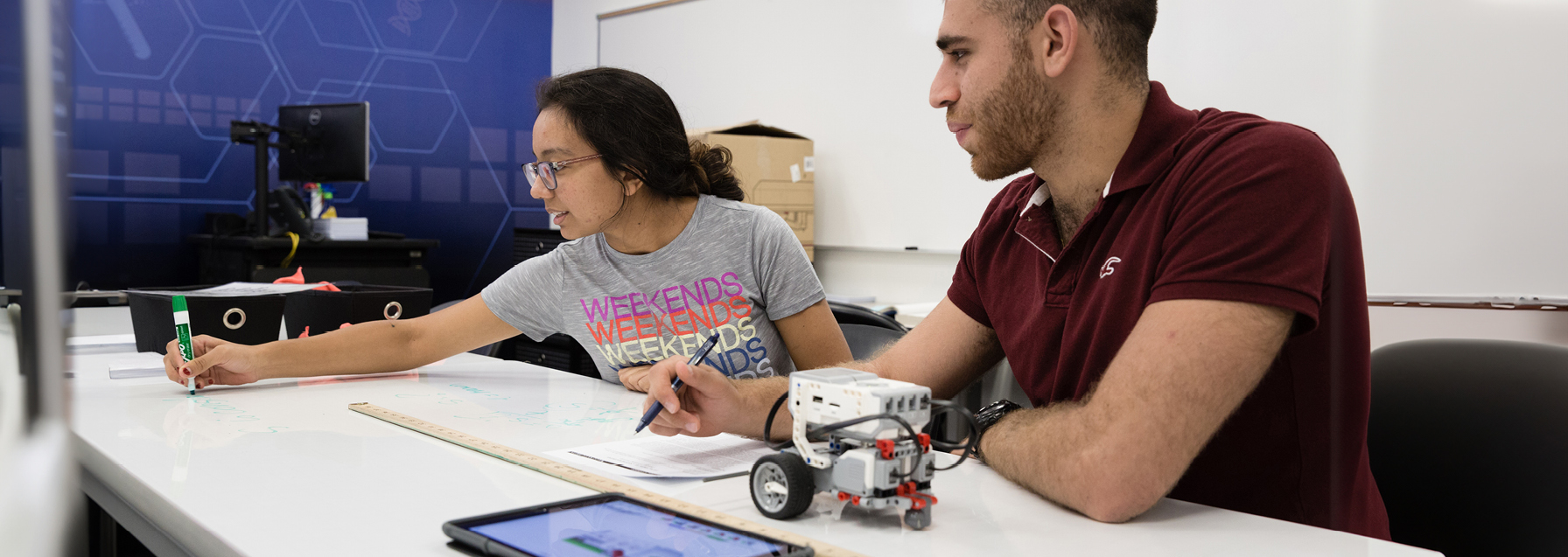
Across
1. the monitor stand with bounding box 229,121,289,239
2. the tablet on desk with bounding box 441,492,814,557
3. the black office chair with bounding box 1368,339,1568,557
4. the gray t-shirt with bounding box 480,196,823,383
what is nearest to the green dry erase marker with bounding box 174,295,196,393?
the gray t-shirt with bounding box 480,196,823,383

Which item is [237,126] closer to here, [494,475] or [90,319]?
[90,319]

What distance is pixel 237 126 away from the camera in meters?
4.18

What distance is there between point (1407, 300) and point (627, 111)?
2135 mm

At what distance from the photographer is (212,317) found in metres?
1.75

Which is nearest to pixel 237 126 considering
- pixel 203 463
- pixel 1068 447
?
pixel 203 463

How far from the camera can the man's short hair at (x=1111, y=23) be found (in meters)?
1.15

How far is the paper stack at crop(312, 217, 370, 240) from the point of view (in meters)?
4.31

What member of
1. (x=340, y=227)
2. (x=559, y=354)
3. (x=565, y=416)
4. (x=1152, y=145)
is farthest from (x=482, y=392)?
(x=340, y=227)

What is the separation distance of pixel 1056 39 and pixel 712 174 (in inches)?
35.6

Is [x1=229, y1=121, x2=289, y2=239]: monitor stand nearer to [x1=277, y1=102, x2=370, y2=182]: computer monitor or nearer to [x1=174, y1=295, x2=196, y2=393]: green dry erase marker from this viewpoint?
[x1=277, y1=102, x2=370, y2=182]: computer monitor

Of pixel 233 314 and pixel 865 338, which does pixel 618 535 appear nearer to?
pixel 865 338

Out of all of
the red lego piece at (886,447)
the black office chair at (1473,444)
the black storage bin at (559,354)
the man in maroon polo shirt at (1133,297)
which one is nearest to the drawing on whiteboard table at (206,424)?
the man in maroon polo shirt at (1133,297)

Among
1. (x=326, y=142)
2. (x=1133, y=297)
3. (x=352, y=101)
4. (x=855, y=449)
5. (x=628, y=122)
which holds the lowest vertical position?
(x=855, y=449)

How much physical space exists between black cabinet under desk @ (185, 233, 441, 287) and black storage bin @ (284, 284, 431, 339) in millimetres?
2182
